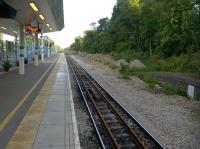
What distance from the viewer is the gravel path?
10.9 meters

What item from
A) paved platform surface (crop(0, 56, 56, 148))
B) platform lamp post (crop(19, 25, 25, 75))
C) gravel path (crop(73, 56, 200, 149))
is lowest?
gravel path (crop(73, 56, 200, 149))

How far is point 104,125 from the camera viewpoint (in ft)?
39.6

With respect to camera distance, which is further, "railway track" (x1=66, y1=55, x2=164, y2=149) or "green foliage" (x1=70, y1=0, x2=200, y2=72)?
"green foliage" (x1=70, y1=0, x2=200, y2=72)

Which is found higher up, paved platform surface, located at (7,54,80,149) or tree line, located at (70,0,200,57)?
tree line, located at (70,0,200,57)

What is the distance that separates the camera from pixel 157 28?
186 ft

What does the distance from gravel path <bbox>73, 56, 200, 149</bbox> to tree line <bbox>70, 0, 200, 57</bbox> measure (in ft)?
55.2

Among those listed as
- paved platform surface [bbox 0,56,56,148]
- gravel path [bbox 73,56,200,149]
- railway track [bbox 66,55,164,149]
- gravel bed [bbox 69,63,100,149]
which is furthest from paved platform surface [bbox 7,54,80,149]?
gravel path [bbox 73,56,200,149]

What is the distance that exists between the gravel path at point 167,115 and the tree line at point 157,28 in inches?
662

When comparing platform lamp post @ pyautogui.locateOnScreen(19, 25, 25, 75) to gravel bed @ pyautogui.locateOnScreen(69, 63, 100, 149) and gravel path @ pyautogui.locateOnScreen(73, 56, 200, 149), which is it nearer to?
gravel path @ pyautogui.locateOnScreen(73, 56, 200, 149)

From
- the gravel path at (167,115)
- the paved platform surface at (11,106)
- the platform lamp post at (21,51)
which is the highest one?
the platform lamp post at (21,51)

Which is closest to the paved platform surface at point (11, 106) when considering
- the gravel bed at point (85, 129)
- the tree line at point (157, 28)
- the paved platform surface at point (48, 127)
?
the paved platform surface at point (48, 127)

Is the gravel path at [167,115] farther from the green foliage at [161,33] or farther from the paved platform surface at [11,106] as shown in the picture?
the green foliage at [161,33]

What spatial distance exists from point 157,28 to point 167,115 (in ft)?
143

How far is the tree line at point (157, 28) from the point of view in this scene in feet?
140
